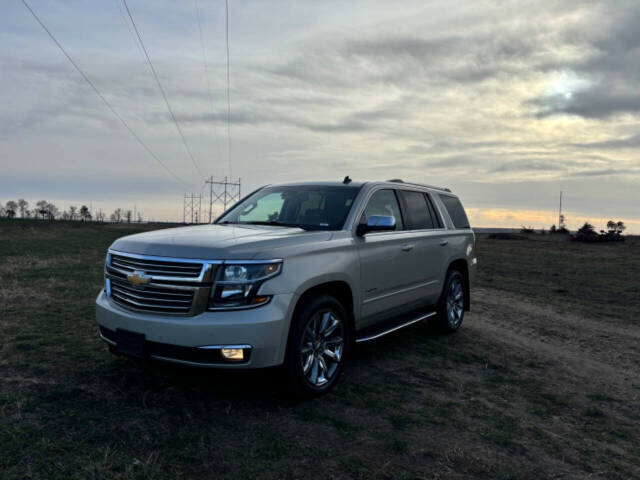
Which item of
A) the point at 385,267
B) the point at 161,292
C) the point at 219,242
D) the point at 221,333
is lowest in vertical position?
the point at 221,333

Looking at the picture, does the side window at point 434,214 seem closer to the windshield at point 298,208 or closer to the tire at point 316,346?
the windshield at point 298,208

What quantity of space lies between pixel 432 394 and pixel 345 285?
1.30 m

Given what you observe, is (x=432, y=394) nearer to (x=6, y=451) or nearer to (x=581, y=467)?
(x=581, y=467)

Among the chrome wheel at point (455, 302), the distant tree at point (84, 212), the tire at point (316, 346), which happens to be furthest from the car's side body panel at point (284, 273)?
the distant tree at point (84, 212)

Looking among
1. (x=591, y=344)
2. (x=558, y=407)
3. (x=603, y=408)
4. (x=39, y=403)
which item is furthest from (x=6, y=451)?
(x=591, y=344)

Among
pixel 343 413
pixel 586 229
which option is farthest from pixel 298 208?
pixel 586 229

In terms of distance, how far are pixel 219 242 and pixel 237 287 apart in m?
0.44

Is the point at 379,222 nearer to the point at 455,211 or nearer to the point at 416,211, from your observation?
the point at 416,211

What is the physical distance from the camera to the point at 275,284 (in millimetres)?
4008

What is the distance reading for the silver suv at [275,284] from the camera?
391cm

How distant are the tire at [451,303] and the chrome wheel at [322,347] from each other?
2793 mm

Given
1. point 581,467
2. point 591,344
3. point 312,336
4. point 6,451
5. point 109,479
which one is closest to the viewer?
point 109,479

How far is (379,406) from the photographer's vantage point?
176 inches

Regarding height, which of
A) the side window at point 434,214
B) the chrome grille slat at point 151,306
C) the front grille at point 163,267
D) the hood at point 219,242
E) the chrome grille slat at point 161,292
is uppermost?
the side window at point 434,214
